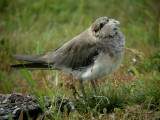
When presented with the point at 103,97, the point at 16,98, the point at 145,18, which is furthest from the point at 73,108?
the point at 145,18

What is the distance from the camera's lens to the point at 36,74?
263 inches

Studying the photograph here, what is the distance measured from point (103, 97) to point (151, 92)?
0.58 meters

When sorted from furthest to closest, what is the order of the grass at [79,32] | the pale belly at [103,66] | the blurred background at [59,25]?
the blurred background at [59,25], the pale belly at [103,66], the grass at [79,32]

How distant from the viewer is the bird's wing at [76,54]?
491 centimetres

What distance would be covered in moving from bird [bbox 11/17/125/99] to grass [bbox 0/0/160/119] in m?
0.20

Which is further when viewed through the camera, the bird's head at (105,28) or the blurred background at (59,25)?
the blurred background at (59,25)

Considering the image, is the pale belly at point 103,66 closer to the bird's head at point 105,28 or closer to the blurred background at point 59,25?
the bird's head at point 105,28

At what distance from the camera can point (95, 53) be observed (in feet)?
16.0

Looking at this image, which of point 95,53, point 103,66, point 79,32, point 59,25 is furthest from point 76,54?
point 59,25

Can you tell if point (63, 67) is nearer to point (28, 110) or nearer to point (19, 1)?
point (28, 110)

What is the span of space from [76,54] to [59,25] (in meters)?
3.83

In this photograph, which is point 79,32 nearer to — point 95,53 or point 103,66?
point 95,53

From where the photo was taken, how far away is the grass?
180 inches

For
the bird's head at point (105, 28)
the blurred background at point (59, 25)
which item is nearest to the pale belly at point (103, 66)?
the bird's head at point (105, 28)
